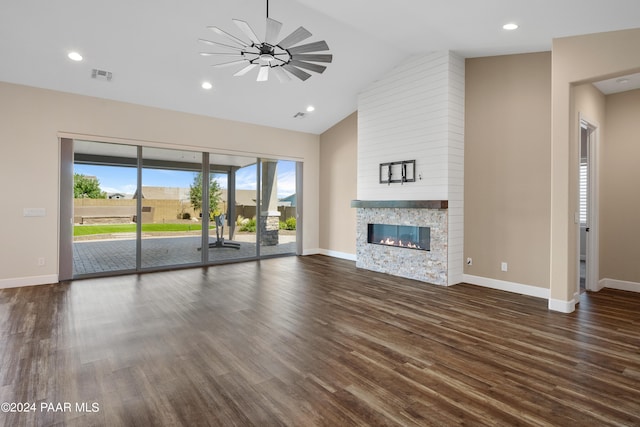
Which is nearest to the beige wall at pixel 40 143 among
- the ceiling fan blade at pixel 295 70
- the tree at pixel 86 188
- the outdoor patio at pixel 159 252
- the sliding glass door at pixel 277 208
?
the tree at pixel 86 188

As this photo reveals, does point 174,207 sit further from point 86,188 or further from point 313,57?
point 313,57

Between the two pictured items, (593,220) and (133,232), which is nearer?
(593,220)

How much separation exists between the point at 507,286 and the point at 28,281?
23.9 ft

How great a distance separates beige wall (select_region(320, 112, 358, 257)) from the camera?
7.54m

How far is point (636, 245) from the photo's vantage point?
4840mm

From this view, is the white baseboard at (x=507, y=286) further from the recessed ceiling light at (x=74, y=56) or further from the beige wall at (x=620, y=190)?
the recessed ceiling light at (x=74, y=56)

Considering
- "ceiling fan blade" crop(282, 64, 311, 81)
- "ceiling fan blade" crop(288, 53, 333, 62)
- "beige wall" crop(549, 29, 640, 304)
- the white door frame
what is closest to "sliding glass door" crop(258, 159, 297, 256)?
"ceiling fan blade" crop(282, 64, 311, 81)

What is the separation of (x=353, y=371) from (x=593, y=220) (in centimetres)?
466

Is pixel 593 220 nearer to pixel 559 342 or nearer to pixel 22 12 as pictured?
pixel 559 342

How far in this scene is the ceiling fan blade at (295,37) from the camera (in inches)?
123

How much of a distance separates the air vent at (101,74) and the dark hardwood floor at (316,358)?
126 inches

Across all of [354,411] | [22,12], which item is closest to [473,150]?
[354,411]

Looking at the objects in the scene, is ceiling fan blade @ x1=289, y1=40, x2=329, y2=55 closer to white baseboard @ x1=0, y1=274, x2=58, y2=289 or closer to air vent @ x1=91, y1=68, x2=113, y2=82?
air vent @ x1=91, y1=68, x2=113, y2=82

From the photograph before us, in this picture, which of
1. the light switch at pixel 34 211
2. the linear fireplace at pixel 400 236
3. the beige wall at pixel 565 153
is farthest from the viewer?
the linear fireplace at pixel 400 236
